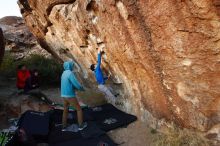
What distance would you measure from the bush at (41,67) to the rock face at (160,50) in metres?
4.17

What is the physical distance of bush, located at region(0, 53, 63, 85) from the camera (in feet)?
44.3

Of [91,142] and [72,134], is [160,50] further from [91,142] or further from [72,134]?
Result: [72,134]

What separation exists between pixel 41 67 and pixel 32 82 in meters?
2.67

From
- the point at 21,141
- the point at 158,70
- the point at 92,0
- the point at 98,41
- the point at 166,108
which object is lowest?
the point at 21,141

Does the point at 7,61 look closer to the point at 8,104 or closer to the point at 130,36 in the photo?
the point at 8,104

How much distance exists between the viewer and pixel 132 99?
8.59m

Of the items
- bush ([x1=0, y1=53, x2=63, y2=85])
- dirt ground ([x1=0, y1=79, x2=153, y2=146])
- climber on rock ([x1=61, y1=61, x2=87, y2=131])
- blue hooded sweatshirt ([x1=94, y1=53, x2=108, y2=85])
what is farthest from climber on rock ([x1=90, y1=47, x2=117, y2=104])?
bush ([x1=0, y1=53, x2=63, y2=85])

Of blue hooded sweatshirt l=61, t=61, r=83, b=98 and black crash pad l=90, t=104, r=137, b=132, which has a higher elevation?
blue hooded sweatshirt l=61, t=61, r=83, b=98

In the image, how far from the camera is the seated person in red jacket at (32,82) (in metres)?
11.7

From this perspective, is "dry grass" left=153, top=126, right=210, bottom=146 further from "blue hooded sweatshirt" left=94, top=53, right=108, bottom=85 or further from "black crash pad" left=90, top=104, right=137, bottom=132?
"blue hooded sweatshirt" left=94, top=53, right=108, bottom=85

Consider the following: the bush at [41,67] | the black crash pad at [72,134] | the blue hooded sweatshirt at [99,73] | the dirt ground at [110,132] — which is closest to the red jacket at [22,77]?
the dirt ground at [110,132]

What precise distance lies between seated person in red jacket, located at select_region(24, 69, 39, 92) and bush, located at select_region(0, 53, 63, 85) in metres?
1.20

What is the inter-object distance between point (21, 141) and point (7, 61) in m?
9.41

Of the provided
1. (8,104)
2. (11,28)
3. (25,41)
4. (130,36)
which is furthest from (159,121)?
(11,28)
